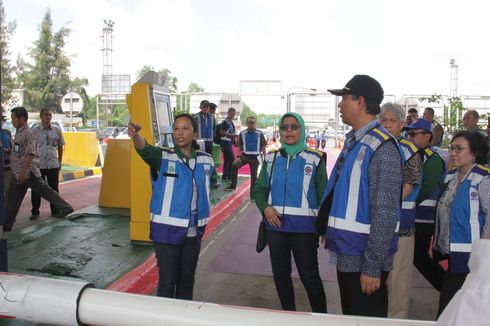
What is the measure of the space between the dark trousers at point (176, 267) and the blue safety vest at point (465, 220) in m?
1.80

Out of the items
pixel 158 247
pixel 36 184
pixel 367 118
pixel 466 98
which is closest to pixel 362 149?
pixel 367 118

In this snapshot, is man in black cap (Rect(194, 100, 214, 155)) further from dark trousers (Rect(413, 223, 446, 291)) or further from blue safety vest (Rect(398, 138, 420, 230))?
blue safety vest (Rect(398, 138, 420, 230))

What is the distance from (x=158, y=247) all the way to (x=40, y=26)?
48.1 metres

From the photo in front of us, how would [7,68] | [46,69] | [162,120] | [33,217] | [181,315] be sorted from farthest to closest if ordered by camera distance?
[46,69], [7,68], [33,217], [162,120], [181,315]

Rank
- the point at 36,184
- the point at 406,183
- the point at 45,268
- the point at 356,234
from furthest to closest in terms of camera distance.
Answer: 1. the point at 36,184
2. the point at 45,268
3. the point at 406,183
4. the point at 356,234

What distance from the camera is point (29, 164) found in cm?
613

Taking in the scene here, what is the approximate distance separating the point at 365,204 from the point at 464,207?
1.06m

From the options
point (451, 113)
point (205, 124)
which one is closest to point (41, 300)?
point (205, 124)

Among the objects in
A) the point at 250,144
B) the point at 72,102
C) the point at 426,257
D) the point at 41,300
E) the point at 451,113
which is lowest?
the point at 426,257

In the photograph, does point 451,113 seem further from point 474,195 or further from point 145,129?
point 474,195

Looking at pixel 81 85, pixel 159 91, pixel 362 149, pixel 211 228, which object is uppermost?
pixel 81 85

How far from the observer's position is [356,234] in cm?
239

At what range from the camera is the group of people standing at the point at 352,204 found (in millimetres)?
2400

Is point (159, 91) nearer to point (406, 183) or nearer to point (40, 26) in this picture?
point (406, 183)
